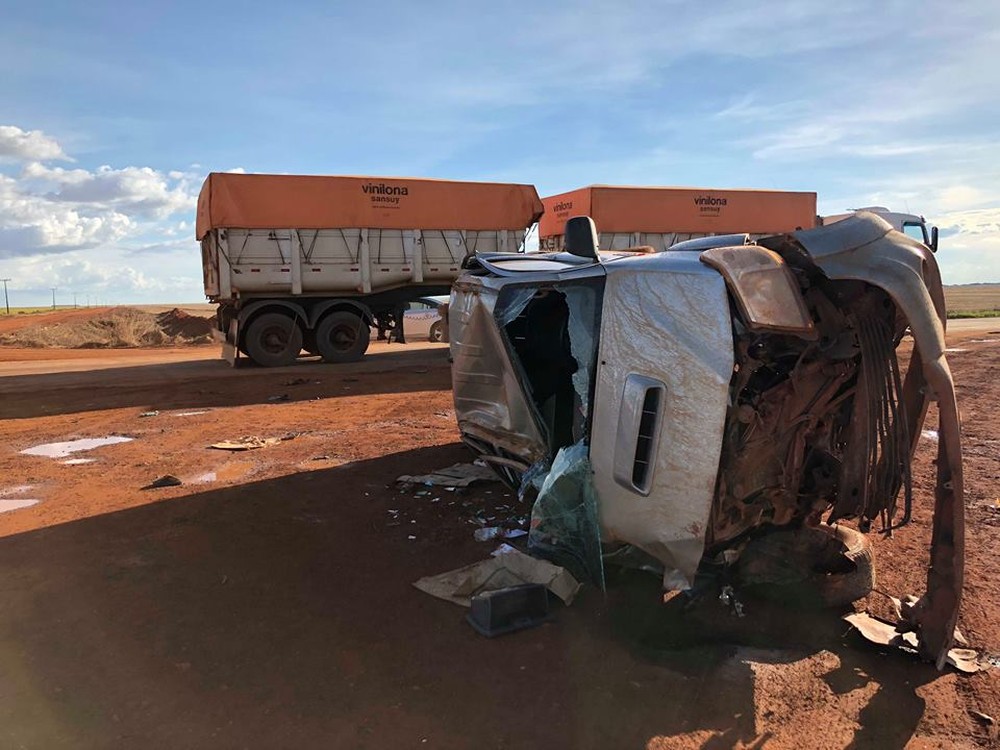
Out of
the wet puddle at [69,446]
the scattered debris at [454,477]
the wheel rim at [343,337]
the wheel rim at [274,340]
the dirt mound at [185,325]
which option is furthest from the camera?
the dirt mound at [185,325]

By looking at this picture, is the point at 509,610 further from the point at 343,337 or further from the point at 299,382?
the point at 343,337

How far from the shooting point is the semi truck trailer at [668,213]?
57.9 feet

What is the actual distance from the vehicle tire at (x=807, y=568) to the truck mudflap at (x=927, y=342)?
0.50m

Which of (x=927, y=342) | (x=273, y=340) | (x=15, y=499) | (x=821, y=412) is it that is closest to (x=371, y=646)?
(x=821, y=412)

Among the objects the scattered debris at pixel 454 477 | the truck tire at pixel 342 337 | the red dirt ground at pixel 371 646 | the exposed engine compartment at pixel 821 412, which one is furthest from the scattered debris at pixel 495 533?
the truck tire at pixel 342 337

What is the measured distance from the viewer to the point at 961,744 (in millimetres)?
2537

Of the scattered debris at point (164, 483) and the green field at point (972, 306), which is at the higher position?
the green field at point (972, 306)

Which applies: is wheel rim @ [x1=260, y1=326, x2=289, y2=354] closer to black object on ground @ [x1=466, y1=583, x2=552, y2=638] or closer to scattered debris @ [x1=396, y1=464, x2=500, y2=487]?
scattered debris @ [x1=396, y1=464, x2=500, y2=487]

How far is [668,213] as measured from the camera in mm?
18234

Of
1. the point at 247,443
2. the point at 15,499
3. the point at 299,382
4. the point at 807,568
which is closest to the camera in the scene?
the point at 807,568

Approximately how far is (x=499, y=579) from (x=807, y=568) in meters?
1.62

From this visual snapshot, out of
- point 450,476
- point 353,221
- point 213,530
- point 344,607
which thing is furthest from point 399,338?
point 344,607

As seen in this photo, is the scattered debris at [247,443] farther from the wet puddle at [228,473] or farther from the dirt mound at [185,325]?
the dirt mound at [185,325]

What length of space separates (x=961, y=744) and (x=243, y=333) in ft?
44.9
